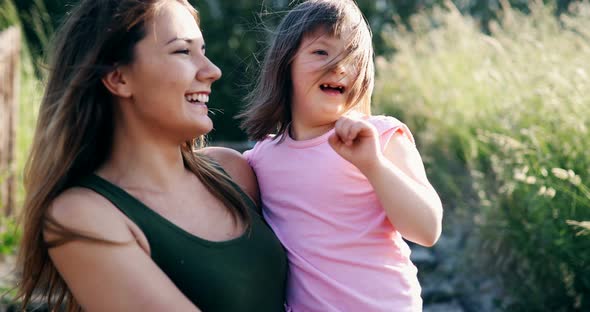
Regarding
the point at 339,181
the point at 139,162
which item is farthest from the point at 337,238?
the point at 139,162

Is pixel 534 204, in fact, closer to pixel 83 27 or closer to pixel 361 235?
pixel 361 235

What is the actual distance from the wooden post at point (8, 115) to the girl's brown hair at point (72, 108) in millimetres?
2998

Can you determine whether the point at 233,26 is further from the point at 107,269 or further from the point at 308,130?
the point at 107,269

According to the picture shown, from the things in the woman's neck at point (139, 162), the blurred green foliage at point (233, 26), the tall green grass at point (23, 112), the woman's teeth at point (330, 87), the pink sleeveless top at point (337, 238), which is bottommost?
the blurred green foliage at point (233, 26)

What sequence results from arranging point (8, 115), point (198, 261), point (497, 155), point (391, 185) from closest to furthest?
point (198, 261)
point (391, 185)
point (497, 155)
point (8, 115)

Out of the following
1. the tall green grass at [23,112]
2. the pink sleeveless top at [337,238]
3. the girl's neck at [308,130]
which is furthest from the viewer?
the tall green grass at [23,112]

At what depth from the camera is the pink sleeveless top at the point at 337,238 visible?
2.25 m

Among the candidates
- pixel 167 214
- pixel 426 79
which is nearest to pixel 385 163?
pixel 167 214

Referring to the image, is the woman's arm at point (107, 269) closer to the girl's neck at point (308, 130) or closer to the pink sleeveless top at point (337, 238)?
the pink sleeveless top at point (337, 238)

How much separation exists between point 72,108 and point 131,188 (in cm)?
28

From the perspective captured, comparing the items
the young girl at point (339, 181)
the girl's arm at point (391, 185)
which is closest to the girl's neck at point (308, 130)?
the young girl at point (339, 181)

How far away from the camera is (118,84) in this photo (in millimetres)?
2062

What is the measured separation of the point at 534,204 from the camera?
11.2 feet

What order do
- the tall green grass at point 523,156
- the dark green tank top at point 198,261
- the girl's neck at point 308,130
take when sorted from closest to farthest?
the dark green tank top at point 198,261
the girl's neck at point 308,130
the tall green grass at point 523,156
